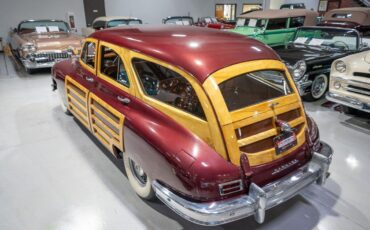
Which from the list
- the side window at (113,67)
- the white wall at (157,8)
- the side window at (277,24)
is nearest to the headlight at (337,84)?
the side window at (113,67)

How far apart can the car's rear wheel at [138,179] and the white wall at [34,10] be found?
11.2 meters

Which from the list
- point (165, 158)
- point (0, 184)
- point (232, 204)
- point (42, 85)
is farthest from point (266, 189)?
point (42, 85)

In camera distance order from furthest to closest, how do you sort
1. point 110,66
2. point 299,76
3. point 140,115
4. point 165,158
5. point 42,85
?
point 42,85
point 299,76
point 110,66
point 140,115
point 165,158

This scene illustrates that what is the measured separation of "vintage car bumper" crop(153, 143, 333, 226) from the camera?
1.84 meters

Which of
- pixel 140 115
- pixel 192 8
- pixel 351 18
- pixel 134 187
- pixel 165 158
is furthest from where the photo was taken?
pixel 192 8

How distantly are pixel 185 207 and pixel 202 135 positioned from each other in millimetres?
508

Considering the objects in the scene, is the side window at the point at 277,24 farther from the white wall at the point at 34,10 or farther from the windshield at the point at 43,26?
the white wall at the point at 34,10

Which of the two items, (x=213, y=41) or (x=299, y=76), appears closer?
(x=213, y=41)

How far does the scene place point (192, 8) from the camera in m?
15.5

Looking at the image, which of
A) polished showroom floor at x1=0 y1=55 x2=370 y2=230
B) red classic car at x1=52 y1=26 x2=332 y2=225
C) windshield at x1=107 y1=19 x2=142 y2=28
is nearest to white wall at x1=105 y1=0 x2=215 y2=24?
windshield at x1=107 y1=19 x2=142 y2=28

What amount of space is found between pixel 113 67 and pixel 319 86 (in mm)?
4034

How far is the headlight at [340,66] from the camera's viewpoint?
4297 millimetres

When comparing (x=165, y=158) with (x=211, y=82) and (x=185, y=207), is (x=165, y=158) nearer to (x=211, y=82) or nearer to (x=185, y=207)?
(x=185, y=207)

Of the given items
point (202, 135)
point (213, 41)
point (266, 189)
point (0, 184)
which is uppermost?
point (213, 41)
